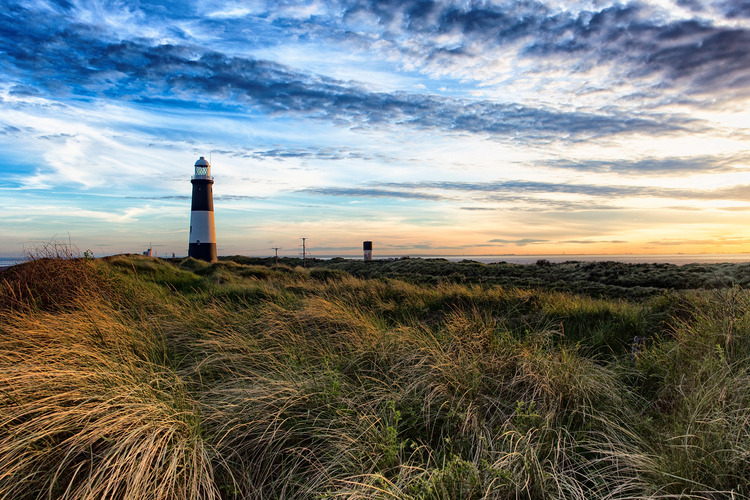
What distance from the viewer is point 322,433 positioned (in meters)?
3.61

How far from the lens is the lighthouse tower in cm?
3148

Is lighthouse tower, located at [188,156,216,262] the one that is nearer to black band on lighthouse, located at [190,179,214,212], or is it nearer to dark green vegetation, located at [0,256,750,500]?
black band on lighthouse, located at [190,179,214,212]

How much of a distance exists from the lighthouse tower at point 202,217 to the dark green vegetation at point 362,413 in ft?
84.1

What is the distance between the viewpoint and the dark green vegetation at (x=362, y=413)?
280 centimetres

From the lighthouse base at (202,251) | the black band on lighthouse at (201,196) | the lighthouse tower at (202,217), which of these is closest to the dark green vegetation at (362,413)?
the lighthouse base at (202,251)

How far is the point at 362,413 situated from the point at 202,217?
30.8 m

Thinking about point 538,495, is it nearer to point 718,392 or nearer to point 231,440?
point 718,392

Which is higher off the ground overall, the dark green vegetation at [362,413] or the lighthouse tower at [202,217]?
the lighthouse tower at [202,217]

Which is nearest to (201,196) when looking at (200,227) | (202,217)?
(202,217)

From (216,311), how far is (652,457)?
21.1 ft


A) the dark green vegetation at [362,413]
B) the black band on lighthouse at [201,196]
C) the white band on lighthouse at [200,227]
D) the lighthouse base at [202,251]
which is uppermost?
the black band on lighthouse at [201,196]

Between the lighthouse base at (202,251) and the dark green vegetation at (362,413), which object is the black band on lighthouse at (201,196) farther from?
the dark green vegetation at (362,413)

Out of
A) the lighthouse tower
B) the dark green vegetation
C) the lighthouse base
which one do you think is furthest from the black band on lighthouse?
the dark green vegetation

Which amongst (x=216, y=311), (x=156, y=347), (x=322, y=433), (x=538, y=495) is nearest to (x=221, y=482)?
(x=322, y=433)
